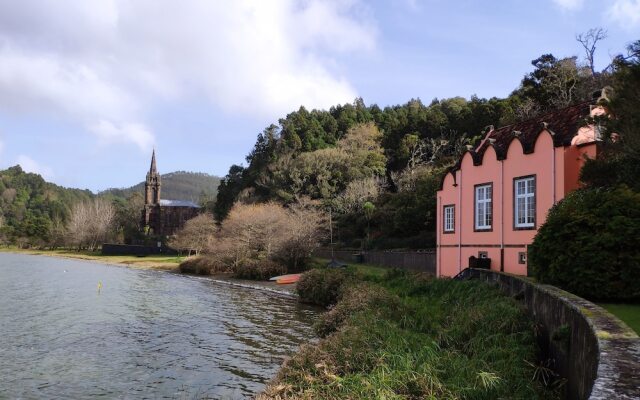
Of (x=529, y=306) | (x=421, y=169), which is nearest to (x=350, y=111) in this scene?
(x=421, y=169)

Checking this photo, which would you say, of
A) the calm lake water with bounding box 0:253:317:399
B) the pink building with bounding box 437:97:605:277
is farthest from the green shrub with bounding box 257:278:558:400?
the pink building with bounding box 437:97:605:277

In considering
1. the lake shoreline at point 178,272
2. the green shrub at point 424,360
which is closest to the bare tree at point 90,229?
the lake shoreline at point 178,272

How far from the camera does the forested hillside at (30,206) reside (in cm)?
11381

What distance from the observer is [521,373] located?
8578 mm

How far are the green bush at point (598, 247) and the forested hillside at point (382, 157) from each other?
25.8m

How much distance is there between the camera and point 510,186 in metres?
22.7

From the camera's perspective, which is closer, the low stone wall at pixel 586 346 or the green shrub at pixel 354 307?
the low stone wall at pixel 586 346

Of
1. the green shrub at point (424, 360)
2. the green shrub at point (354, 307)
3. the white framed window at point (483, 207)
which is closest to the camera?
the green shrub at point (424, 360)

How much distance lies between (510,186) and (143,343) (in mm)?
15983

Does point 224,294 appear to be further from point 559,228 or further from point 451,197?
point 559,228

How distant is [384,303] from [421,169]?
138 feet

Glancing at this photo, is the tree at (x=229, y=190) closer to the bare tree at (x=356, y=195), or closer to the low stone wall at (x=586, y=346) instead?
the bare tree at (x=356, y=195)

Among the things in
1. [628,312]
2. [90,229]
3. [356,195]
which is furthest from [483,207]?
[90,229]

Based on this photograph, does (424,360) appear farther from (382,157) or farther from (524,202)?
(382,157)
